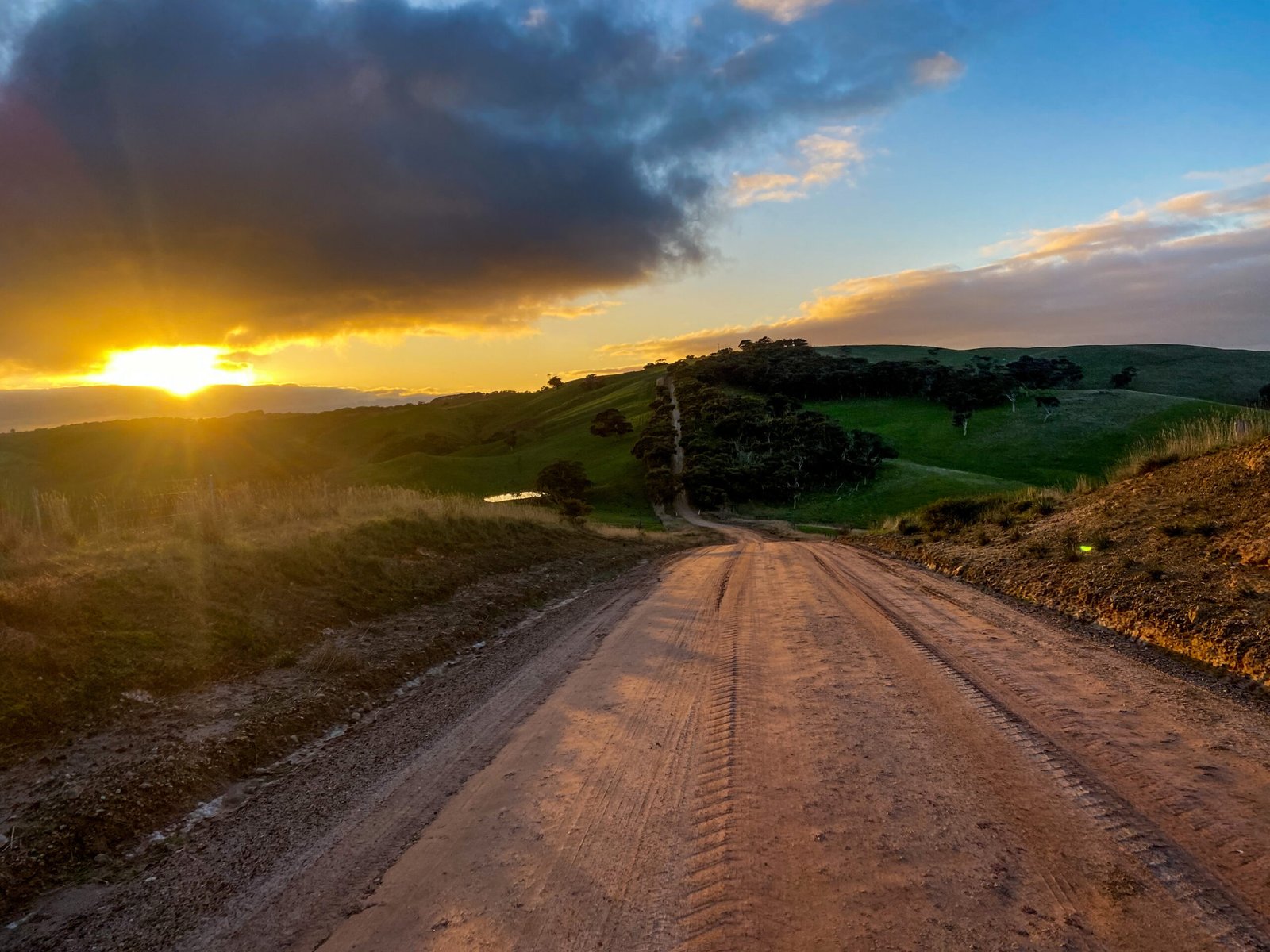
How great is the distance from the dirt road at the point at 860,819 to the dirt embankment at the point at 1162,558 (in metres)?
1.44

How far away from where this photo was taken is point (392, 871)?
431 centimetres

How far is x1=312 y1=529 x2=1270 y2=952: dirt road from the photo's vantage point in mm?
3527

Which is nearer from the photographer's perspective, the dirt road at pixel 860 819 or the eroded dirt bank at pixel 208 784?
the dirt road at pixel 860 819

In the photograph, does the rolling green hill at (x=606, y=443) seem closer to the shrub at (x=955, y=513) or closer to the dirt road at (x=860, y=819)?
the dirt road at (x=860, y=819)

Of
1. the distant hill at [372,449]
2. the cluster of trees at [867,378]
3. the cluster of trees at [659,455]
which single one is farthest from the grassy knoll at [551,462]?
the cluster of trees at [867,378]

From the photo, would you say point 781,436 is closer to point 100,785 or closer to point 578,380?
point 100,785

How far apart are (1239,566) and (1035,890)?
9420 millimetres

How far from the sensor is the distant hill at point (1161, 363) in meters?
117

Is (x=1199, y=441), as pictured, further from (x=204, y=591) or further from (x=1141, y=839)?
(x=204, y=591)

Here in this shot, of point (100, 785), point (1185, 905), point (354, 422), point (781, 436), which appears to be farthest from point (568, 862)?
point (354, 422)

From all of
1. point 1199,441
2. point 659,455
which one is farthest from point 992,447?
point 1199,441

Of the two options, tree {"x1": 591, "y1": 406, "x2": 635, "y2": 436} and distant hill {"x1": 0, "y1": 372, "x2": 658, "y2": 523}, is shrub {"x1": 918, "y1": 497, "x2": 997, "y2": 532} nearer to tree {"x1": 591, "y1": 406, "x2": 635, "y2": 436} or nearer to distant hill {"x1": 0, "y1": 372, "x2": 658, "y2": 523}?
distant hill {"x1": 0, "y1": 372, "x2": 658, "y2": 523}

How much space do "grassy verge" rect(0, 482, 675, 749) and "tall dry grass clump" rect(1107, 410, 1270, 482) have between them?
1623 centimetres

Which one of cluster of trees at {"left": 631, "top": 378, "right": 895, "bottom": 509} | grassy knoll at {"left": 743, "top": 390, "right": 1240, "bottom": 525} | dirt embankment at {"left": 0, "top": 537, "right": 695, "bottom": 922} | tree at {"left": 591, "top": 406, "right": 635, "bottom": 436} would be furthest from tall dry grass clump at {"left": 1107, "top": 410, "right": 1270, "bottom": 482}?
tree at {"left": 591, "top": 406, "right": 635, "bottom": 436}
